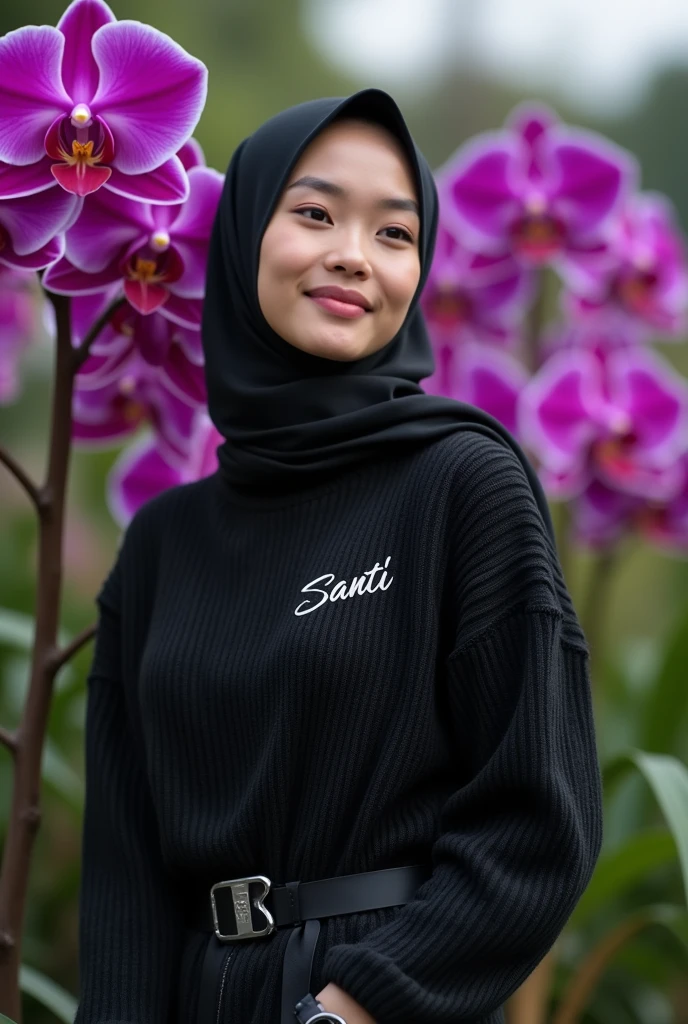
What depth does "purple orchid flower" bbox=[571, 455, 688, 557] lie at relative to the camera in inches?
76.7

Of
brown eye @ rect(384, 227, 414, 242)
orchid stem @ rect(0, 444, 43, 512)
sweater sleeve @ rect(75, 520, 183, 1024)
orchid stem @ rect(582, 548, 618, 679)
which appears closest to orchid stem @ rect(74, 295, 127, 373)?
orchid stem @ rect(0, 444, 43, 512)

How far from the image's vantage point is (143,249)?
51.8 inches

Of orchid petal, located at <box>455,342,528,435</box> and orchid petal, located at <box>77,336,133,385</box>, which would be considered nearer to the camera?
orchid petal, located at <box>77,336,133,385</box>

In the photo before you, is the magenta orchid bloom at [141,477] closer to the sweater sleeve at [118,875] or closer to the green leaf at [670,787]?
the sweater sleeve at [118,875]

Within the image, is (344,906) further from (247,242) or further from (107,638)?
(247,242)

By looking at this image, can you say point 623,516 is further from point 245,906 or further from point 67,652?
point 245,906

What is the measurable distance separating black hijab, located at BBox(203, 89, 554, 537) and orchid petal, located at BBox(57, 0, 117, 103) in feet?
0.53

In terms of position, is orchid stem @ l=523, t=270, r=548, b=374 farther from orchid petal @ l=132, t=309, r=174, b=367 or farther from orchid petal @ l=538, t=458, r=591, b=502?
orchid petal @ l=132, t=309, r=174, b=367

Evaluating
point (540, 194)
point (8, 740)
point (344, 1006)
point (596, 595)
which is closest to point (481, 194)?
point (540, 194)

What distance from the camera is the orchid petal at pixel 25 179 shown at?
1.23 m

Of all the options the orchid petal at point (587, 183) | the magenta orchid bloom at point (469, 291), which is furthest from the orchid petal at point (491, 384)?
the orchid petal at point (587, 183)

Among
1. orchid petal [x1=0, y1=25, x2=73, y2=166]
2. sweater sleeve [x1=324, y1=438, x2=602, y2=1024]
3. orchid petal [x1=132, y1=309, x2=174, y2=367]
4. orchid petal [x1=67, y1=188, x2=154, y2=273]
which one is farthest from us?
orchid petal [x1=132, y1=309, x2=174, y2=367]

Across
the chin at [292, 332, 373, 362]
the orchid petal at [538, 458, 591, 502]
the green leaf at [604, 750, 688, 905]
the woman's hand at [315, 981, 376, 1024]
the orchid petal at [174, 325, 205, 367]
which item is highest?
the chin at [292, 332, 373, 362]

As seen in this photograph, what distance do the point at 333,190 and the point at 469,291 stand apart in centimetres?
93
